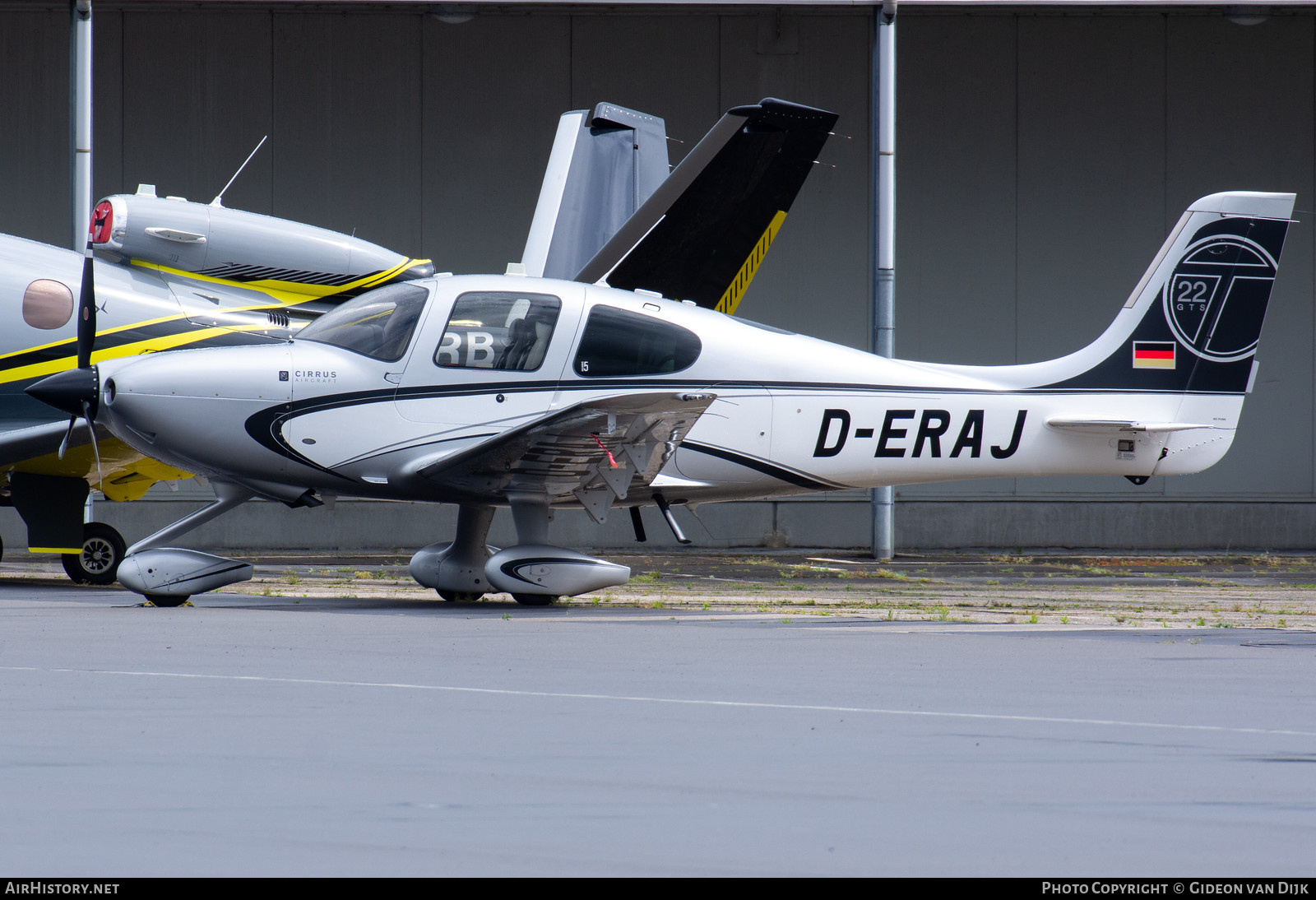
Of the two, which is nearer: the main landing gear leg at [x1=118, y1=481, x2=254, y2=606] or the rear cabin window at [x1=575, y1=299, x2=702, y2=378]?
the main landing gear leg at [x1=118, y1=481, x2=254, y2=606]

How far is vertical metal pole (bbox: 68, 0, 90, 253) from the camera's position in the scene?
47.2ft

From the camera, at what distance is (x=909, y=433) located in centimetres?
962

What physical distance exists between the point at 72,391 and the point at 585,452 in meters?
3.24

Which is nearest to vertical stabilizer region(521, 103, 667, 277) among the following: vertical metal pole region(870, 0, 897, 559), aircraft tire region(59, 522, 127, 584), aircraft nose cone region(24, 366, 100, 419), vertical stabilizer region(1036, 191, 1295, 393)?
vertical metal pole region(870, 0, 897, 559)

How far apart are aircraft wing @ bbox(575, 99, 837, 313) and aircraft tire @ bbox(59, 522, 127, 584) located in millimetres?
4749

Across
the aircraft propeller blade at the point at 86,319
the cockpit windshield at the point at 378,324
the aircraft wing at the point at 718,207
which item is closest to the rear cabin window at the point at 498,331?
the cockpit windshield at the point at 378,324

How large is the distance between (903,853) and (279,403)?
6.68m

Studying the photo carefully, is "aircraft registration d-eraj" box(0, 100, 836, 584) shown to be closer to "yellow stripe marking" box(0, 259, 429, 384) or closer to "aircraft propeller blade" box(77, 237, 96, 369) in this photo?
"yellow stripe marking" box(0, 259, 429, 384)

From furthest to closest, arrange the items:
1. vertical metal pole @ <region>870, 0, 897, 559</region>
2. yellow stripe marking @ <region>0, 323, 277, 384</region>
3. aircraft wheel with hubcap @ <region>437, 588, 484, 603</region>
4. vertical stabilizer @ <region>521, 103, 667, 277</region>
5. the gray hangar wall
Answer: the gray hangar wall, vertical metal pole @ <region>870, 0, 897, 559</region>, vertical stabilizer @ <region>521, 103, 667, 277</region>, yellow stripe marking @ <region>0, 323, 277, 384</region>, aircraft wheel with hubcap @ <region>437, 588, 484, 603</region>

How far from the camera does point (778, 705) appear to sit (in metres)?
4.68

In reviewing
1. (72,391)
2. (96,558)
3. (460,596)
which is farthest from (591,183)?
(72,391)

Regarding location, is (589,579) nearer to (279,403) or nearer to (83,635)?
(279,403)

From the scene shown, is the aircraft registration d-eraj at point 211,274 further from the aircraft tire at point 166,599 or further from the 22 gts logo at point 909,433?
the aircraft tire at point 166,599

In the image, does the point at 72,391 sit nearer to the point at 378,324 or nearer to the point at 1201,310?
the point at 378,324
